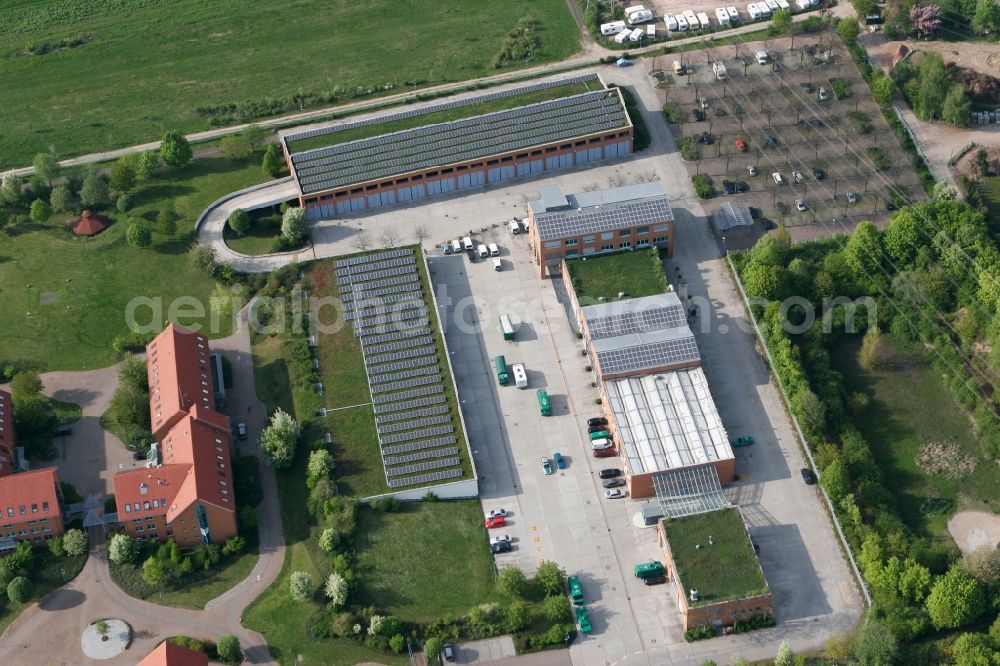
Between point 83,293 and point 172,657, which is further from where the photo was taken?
point 83,293

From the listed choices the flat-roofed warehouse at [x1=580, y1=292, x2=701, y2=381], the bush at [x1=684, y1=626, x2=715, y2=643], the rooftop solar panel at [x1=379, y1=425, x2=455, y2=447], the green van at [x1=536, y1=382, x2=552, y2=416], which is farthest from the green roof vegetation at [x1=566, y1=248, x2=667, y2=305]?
the bush at [x1=684, y1=626, x2=715, y2=643]

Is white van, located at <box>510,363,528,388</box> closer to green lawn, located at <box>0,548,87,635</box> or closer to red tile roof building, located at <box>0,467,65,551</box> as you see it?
green lawn, located at <box>0,548,87,635</box>

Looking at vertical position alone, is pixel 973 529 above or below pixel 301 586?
below

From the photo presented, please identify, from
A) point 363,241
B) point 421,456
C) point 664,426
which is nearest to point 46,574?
point 421,456

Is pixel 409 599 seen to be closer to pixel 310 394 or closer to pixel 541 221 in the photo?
pixel 310 394

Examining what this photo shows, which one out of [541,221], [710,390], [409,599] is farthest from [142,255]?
[710,390]

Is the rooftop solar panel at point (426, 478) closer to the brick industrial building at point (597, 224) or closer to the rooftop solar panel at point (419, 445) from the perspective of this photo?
the rooftop solar panel at point (419, 445)

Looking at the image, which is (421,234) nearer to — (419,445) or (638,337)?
(638,337)

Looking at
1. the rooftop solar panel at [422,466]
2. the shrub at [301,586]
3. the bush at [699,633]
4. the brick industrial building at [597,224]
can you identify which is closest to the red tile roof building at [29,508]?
the shrub at [301,586]
